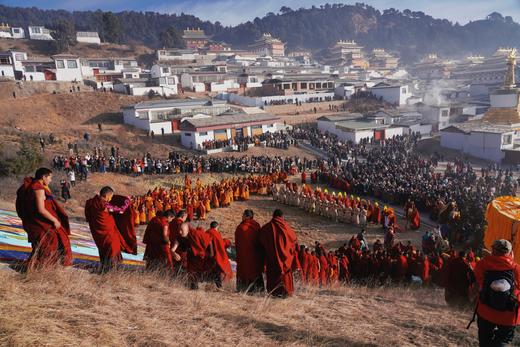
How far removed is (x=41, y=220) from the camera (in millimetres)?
5254

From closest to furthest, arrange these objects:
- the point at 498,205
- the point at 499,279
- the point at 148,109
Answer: the point at 499,279
the point at 498,205
the point at 148,109

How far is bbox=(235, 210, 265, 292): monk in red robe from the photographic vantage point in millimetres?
6133

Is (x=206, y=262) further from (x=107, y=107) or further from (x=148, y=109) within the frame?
(x=107, y=107)

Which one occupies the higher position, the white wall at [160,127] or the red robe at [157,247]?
the red robe at [157,247]

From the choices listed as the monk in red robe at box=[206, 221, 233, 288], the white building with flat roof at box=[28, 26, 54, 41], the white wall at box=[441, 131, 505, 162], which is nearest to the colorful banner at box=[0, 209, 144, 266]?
the monk in red robe at box=[206, 221, 233, 288]

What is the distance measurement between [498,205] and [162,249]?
883 centimetres

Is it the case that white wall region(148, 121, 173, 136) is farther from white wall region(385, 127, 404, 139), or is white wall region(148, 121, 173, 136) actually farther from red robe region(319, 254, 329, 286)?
red robe region(319, 254, 329, 286)

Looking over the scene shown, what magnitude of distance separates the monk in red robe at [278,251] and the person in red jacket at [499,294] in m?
2.65

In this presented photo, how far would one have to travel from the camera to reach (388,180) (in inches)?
807

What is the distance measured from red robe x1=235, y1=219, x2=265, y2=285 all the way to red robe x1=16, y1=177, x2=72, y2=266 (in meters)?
2.62

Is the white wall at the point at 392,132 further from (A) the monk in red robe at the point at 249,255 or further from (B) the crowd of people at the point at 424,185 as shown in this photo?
(A) the monk in red robe at the point at 249,255

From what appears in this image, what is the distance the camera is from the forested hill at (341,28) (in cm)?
11994

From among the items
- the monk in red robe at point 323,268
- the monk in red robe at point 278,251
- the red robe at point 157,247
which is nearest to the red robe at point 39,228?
the red robe at point 157,247

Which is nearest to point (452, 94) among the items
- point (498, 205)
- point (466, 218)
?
point (466, 218)
